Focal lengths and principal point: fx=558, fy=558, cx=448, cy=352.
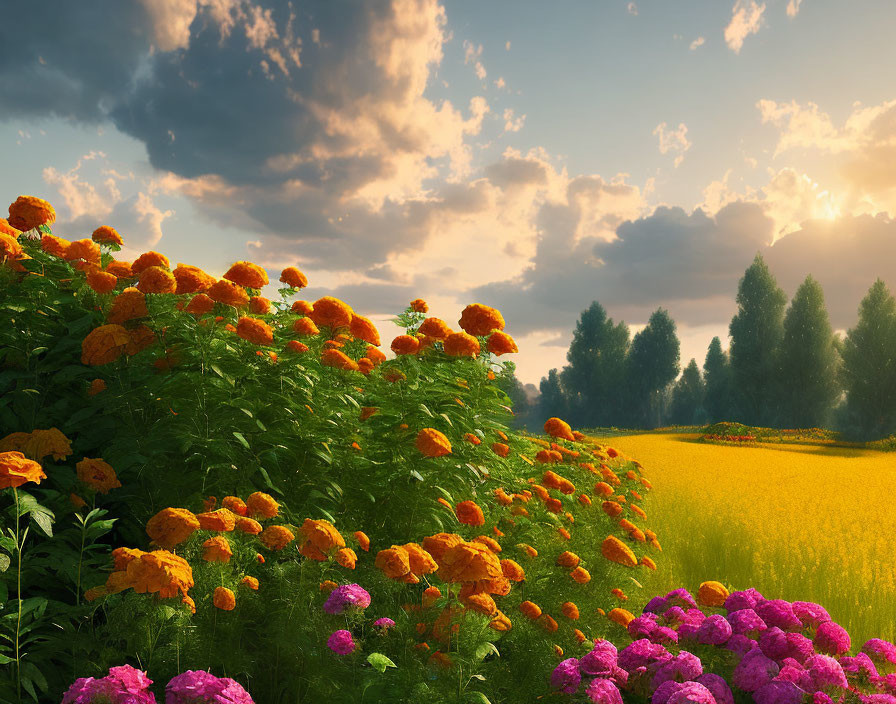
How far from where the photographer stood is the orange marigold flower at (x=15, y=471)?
2301 mm

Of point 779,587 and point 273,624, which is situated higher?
point 273,624

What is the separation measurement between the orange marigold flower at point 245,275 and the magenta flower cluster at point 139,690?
2.62m

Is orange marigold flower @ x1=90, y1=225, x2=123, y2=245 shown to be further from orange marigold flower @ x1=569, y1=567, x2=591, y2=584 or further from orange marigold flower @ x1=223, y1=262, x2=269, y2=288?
orange marigold flower @ x1=569, y1=567, x2=591, y2=584

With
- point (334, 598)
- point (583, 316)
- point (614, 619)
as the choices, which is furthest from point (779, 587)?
point (583, 316)

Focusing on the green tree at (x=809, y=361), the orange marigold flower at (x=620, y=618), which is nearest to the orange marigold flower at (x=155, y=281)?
the orange marigold flower at (x=620, y=618)

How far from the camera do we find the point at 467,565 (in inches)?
88.6

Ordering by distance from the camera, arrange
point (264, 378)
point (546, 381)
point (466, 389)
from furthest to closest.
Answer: point (546, 381), point (466, 389), point (264, 378)

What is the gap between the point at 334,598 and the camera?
2545 mm

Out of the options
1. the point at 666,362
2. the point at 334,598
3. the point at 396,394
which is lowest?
the point at 334,598

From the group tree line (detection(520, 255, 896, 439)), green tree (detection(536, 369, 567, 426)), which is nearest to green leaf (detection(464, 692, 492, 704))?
tree line (detection(520, 255, 896, 439))

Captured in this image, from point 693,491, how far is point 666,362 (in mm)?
44012

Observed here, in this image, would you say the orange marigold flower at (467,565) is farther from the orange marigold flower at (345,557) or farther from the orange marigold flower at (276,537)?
the orange marigold flower at (276,537)

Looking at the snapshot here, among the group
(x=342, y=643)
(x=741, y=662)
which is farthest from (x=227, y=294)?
(x=741, y=662)

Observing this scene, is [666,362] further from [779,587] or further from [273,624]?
[273,624]
